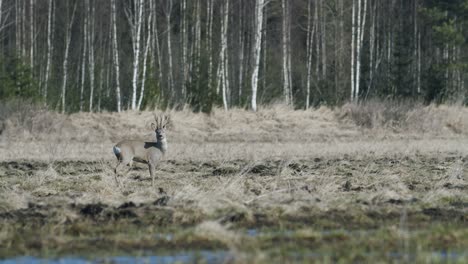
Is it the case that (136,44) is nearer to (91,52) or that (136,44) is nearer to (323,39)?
(91,52)

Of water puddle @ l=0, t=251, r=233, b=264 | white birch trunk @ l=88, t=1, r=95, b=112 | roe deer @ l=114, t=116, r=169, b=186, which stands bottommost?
water puddle @ l=0, t=251, r=233, b=264

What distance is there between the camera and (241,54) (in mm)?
44906

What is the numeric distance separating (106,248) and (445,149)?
16344 millimetres

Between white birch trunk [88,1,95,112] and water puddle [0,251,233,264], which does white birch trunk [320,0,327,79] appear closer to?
white birch trunk [88,1,95,112]

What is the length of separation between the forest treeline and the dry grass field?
10.0m

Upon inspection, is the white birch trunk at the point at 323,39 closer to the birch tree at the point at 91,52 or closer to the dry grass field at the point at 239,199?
the birch tree at the point at 91,52

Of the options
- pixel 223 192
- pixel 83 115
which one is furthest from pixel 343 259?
pixel 83 115

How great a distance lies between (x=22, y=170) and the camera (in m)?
20.6

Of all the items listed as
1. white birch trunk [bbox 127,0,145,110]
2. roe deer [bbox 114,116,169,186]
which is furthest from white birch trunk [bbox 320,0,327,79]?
roe deer [bbox 114,116,169,186]

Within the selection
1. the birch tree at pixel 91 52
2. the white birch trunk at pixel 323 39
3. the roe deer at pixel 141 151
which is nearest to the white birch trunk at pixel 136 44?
the birch tree at pixel 91 52

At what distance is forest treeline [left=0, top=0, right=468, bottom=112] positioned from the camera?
1599 inches

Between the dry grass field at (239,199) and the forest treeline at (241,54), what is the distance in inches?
394

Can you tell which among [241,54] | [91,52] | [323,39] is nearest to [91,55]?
[91,52]

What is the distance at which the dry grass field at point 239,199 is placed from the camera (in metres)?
11.0
